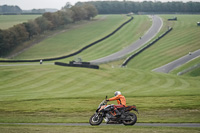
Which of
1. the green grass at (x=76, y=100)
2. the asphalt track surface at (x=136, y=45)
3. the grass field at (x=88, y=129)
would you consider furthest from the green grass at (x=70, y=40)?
the grass field at (x=88, y=129)

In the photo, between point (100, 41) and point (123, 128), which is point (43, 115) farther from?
point (100, 41)

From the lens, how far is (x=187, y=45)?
95500 millimetres

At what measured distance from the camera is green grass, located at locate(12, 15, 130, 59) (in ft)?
338

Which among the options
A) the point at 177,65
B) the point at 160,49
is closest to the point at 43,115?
the point at 177,65

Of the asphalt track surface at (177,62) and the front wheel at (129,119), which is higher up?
the front wheel at (129,119)

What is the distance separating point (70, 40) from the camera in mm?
123125

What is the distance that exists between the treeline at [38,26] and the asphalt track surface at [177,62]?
163 ft

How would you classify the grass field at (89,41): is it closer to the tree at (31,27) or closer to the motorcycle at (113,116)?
the tree at (31,27)

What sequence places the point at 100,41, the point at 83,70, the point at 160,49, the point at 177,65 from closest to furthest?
the point at 83,70, the point at 177,65, the point at 160,49, the point at 100,41

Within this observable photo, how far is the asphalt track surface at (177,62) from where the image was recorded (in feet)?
239

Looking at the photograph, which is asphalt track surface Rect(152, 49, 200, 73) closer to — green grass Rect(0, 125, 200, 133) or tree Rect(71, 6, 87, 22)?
green grass Rect(0, 125, 200, 133)

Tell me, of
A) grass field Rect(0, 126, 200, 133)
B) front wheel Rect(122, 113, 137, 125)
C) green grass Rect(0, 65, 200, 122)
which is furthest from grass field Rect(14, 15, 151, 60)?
front wheel Rect(122, 113, 137, 125)

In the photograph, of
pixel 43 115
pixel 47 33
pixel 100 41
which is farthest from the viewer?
pixel 47 33

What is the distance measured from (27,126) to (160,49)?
79.7 meters
